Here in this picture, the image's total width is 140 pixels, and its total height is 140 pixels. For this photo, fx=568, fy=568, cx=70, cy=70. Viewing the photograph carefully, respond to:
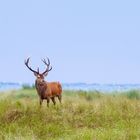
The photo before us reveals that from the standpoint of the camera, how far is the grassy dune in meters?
12.4

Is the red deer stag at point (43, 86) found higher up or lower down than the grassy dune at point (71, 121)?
higher up

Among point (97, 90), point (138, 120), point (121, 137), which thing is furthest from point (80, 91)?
point (121, 137)

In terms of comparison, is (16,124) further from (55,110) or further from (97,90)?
(97,90)

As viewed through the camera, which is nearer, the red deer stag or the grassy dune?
the grassy dune

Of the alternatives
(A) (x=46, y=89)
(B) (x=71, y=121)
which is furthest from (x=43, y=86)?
(B) (x=71, y=121)

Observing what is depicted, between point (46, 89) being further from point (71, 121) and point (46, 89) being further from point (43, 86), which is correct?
point (71, 121)

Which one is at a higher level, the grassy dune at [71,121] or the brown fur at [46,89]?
the brown fur at [46,89]

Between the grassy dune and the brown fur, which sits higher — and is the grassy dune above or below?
below

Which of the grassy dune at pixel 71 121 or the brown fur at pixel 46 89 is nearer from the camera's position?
the grassy dune at pixel 71 121

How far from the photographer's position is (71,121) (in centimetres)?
1453

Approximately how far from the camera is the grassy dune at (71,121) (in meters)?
12.4

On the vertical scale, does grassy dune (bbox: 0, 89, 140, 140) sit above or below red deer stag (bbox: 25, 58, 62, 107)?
below

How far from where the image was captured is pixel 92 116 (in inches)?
601

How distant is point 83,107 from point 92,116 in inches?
39.1
